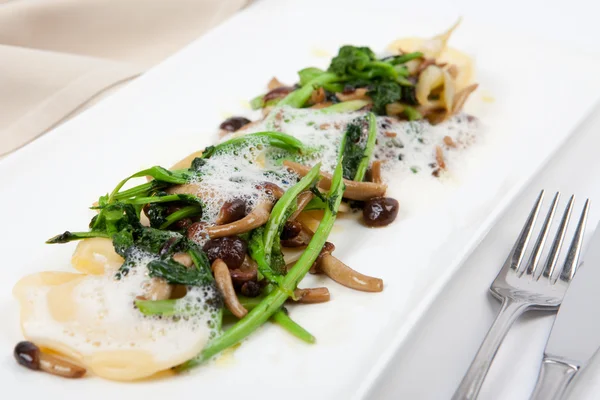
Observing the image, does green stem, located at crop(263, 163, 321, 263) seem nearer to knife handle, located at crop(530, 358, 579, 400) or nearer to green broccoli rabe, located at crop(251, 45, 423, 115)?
green broccoli rabe, located at crop(251, 45, 423, 115)

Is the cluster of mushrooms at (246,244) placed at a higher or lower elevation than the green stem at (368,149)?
lower

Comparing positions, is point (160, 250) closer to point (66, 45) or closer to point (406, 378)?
point (406, 378)

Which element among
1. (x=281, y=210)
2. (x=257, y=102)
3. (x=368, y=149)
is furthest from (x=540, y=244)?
(x=257, y=102)

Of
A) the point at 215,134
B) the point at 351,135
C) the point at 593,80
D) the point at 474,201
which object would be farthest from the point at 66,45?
the point at 593,80

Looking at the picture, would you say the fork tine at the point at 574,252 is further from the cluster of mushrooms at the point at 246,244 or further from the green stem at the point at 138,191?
the green stem at the point at 138,191

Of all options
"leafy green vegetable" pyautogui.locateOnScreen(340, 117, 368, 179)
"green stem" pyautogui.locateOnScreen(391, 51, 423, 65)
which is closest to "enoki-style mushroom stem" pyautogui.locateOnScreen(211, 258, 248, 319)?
"leafy green vegetable" pyautogui.locateOnScreen(340, 117, 368, 179)

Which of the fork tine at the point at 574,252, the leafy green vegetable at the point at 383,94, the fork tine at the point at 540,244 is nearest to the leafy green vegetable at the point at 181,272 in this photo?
the fork tine at the point at 540,244
